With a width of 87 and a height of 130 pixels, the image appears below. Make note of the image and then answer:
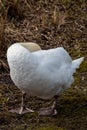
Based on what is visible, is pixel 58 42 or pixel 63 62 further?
pixel 58 42

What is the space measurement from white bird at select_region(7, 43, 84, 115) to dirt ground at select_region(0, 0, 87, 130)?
0.30m

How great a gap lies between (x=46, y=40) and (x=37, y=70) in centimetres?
265

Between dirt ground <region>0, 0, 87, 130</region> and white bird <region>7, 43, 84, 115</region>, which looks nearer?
white bird <region>7, 43, 84, 115</region>

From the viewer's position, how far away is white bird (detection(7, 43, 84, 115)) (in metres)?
4.59

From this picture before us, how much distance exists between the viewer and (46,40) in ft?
23.7

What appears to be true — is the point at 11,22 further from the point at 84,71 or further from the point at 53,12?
the point at 84,71

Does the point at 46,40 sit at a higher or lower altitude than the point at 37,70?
lower

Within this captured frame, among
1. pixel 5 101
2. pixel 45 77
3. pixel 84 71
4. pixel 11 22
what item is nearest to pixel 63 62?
pixel 45 77

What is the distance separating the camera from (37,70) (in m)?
4.62

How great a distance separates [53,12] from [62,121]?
3.33 metres

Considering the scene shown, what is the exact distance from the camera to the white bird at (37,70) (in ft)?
15.1

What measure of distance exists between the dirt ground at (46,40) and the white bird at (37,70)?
11.7 inches

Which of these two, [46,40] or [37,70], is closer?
[37,70]

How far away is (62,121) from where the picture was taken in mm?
5004
